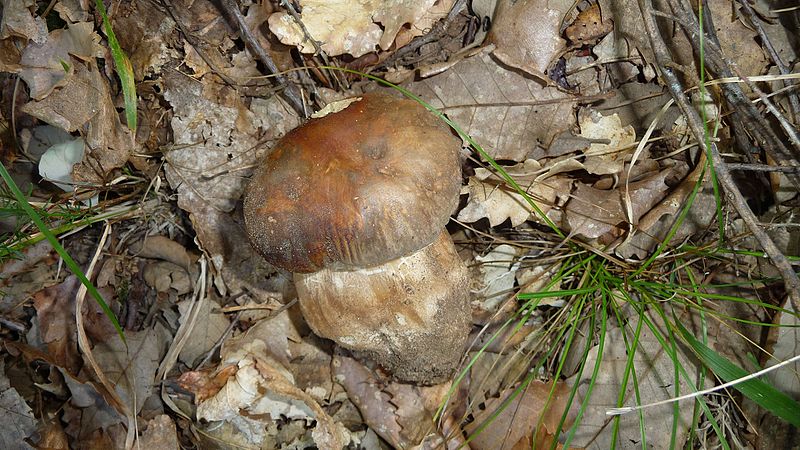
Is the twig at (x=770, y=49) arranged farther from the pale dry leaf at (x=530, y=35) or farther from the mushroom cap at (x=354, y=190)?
the mushroom cap at (x=354, y=190)

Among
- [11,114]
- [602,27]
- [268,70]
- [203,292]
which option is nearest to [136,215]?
[203,292]

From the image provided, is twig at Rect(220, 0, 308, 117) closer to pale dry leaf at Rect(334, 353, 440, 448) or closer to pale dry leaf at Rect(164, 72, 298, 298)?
pale dry leaf at Rect(164, 72, 298, 298)

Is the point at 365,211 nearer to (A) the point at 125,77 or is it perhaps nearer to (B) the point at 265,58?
(B) the point at 265,58

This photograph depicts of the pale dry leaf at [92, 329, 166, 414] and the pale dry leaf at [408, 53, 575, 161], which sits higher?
the pale dry leaf at [408, 53, 575, 161]

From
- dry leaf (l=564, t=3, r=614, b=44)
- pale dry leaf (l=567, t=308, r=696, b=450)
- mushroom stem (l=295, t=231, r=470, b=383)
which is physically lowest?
pale dry leaf (l=567, t=308, r=696, b=450)

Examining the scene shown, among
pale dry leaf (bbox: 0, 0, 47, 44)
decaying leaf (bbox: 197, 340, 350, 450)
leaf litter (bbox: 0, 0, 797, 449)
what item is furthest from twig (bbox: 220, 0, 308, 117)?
decaying leaf (bbox: 197, 340, 350, 450)

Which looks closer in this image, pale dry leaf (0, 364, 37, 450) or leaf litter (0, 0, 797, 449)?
leaf litter (0, 0, 797, 449)

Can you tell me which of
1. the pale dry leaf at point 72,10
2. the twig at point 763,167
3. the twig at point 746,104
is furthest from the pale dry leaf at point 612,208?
the pale dry leaf at point 72,10
